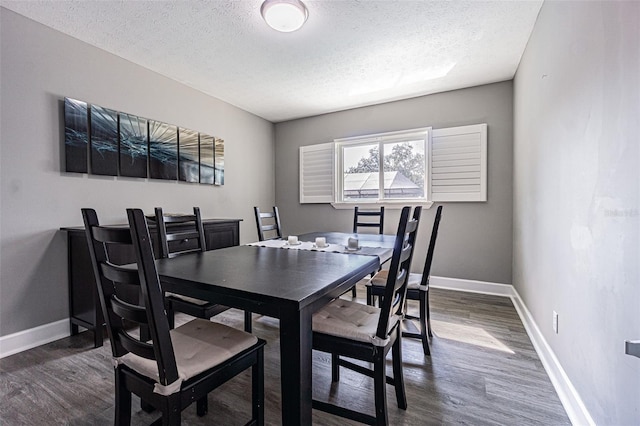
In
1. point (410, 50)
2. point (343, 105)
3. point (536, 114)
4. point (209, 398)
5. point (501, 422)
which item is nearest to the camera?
point (501, 422)

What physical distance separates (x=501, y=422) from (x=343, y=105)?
3.87 meters

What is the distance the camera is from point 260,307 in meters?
1.09

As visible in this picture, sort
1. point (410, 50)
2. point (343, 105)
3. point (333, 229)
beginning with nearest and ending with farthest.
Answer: point (410, 50)
point (343, 105)
point (333, 229)

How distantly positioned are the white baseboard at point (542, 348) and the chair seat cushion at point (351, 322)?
941 mm

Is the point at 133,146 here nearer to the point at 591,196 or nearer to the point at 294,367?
the point at 294,367

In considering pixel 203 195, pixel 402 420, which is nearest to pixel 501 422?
pixel 402 420

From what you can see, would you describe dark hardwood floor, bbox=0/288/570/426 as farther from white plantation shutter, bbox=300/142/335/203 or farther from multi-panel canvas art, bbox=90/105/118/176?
white plantation shutter, bbox=300/142/335/203

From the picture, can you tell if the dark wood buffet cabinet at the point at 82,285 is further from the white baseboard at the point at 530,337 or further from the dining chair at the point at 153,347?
the dining chair at the point at 153,347

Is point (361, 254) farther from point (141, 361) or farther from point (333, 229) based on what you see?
point (333, 229)

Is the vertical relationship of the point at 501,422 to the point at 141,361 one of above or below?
below

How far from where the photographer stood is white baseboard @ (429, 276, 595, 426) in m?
1.43

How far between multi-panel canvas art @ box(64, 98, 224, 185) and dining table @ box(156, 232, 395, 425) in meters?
1.64

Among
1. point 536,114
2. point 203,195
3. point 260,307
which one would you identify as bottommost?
point 260,307

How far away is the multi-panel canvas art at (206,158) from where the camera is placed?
3705 millimetres
